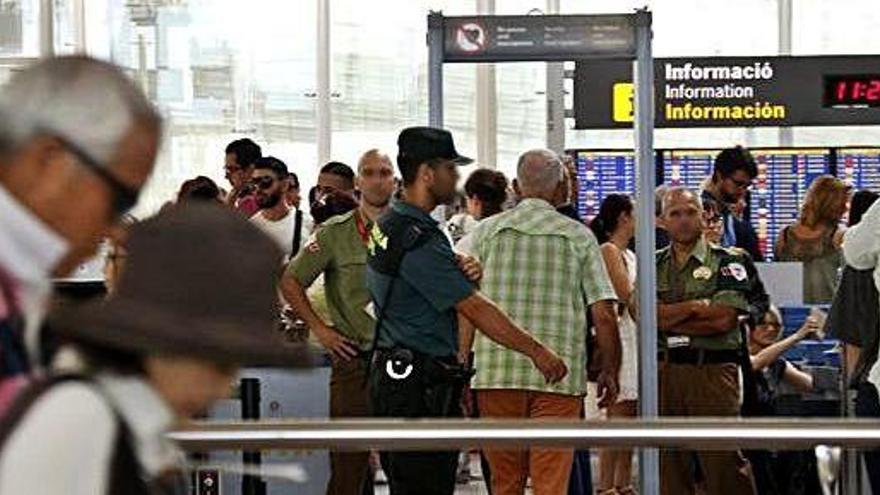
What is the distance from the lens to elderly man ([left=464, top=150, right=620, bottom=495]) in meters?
7.04

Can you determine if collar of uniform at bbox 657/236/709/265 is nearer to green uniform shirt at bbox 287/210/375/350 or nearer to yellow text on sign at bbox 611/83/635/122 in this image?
green uniform shirt at bbox 287/210/375/350

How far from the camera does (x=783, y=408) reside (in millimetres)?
8789

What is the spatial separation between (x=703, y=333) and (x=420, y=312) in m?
1.84

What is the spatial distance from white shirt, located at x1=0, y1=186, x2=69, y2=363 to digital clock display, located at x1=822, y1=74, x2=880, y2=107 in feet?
37.2

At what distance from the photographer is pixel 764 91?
13.4m

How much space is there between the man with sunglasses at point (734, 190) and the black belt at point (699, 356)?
141 centimetres

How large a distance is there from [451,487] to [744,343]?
210cm

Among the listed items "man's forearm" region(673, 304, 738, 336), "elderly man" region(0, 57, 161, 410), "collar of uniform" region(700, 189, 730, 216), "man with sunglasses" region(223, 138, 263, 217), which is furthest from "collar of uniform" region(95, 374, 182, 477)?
"man with sunglasses" region(223, 138, 263, 217)

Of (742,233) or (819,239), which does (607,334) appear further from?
(819,239)

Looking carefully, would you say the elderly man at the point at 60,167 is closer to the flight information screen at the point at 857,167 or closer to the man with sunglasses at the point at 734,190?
the man with sunglasses at the point at 734,190

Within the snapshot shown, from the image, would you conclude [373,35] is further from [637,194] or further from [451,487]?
[451,487]

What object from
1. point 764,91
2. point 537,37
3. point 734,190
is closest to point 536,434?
point 537,37

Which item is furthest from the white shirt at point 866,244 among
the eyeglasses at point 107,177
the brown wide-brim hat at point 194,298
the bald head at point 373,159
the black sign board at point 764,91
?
the black sign board at point 764,91

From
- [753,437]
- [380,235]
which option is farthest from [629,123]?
[753,437]
